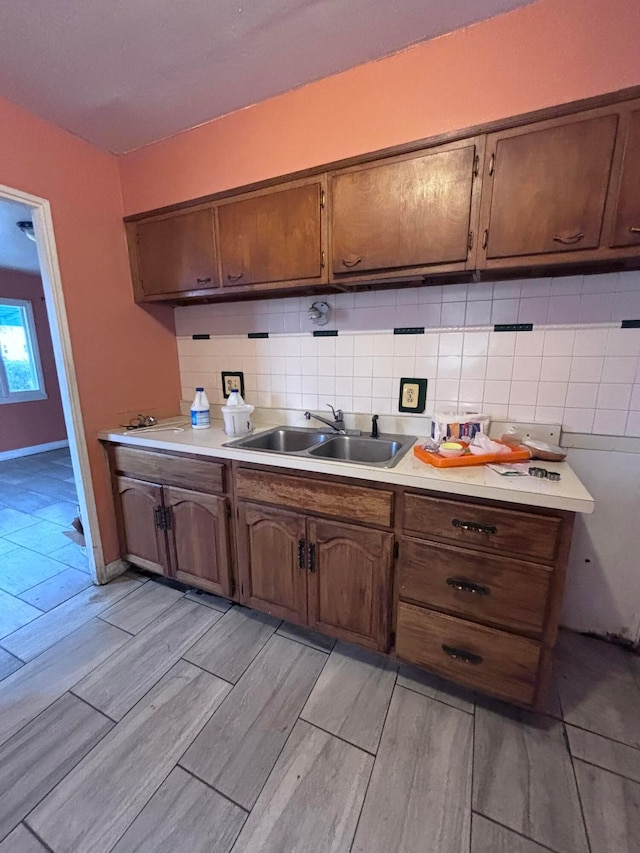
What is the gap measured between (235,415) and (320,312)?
709mm

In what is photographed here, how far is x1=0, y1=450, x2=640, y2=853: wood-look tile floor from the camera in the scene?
37.9 inches

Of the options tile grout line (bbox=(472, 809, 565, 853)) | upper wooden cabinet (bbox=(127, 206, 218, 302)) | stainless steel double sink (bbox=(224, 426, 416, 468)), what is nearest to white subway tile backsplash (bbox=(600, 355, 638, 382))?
stainless steel double sink (bbox=(224, 426, 416, 468))

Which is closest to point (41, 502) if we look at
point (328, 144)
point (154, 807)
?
point (154, 807)

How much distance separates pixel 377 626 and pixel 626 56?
2141 mm

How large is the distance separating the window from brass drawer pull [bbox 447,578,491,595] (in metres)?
5.35

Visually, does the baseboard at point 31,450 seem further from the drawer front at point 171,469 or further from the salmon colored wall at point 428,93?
the salmon colored wall at point 428,93

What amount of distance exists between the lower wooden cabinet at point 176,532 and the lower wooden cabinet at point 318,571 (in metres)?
0.14

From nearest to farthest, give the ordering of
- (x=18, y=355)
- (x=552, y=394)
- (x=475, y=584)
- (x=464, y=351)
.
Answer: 1. (x=475, y=584)
2. (x=552, y=394)
3. (x=464, y=351)
4. (x=18, y=355)

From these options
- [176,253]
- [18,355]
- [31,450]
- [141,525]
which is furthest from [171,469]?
[18,355]

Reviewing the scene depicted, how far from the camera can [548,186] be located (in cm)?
117

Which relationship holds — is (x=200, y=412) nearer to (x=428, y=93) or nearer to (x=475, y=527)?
(x=475, y=527)

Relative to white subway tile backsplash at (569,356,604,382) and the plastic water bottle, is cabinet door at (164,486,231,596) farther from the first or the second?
white subway tile backsplash at (569,356,604,382)

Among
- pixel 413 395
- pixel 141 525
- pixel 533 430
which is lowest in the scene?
pixel 141 525

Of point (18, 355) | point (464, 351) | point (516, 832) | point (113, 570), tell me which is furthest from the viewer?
point (18, 355)
